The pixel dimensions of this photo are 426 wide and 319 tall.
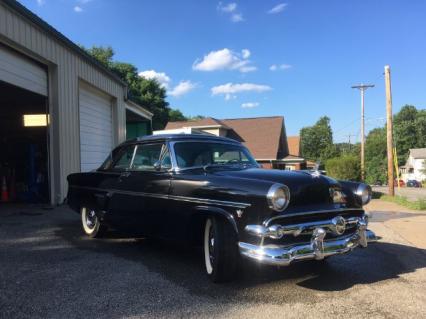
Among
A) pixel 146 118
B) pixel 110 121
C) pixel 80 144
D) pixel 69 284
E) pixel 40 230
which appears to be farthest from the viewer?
pixel 146 118

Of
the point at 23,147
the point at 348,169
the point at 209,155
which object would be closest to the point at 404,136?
the point at 348,169

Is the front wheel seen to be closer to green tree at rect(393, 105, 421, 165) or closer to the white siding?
the white siding

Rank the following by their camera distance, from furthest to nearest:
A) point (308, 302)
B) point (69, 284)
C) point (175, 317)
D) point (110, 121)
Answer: point (110, 121), point (69, 284), point (308, 302), point (175, 317)

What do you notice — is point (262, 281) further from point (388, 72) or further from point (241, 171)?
A: point (388, 72)

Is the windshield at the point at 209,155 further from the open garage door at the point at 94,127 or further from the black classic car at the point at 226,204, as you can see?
the open garage door at the point at 94,127

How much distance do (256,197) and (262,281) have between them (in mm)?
1132

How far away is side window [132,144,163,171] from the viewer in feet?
19.0

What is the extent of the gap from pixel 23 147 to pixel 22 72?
463cm

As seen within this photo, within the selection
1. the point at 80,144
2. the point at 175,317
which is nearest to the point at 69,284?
the point at 175,317

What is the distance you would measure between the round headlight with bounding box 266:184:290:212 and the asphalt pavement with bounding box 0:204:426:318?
0.93 meters

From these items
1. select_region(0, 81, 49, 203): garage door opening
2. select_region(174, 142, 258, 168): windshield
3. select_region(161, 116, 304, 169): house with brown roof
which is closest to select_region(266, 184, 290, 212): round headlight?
select_region(174, 142, 258, 168): windshield

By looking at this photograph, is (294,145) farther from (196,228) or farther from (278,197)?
(278,197)

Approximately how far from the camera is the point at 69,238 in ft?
23.1

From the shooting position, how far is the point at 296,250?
160 inches
